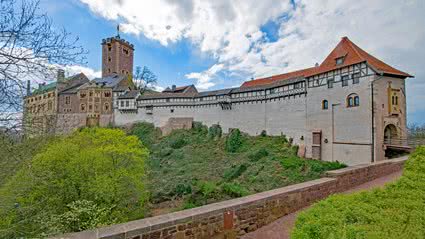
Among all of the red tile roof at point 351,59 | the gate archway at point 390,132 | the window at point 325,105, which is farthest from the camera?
the window at point 325,105

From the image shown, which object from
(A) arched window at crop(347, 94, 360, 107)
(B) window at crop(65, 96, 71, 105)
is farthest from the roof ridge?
(B) window at crop(65, 96, 71, 105)

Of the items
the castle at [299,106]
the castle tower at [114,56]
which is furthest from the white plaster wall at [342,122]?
the castle tower at [114,56]

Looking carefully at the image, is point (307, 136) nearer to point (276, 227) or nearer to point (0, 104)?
point (276, 227)

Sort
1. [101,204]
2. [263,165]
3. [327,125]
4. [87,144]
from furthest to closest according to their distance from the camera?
1. [263,165]
2. [327,125]
3. [87,144]
4. [101,204]

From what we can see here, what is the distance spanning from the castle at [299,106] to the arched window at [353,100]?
7 centimetres

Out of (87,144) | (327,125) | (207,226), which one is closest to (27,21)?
(207,226)

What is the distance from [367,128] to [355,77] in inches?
139

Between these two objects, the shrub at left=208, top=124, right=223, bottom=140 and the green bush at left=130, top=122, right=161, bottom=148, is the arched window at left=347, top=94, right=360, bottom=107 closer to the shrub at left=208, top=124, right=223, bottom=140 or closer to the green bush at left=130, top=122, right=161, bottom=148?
the shrub at left=208, top=124, right=223, bottom=140

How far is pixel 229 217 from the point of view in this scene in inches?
158

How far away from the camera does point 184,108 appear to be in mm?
33688

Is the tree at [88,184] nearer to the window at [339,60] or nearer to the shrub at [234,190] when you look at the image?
the shrub at [234,190]

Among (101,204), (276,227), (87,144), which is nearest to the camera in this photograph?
(276,227)

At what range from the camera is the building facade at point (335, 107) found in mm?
15570

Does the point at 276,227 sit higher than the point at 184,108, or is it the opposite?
the point at 184,108
